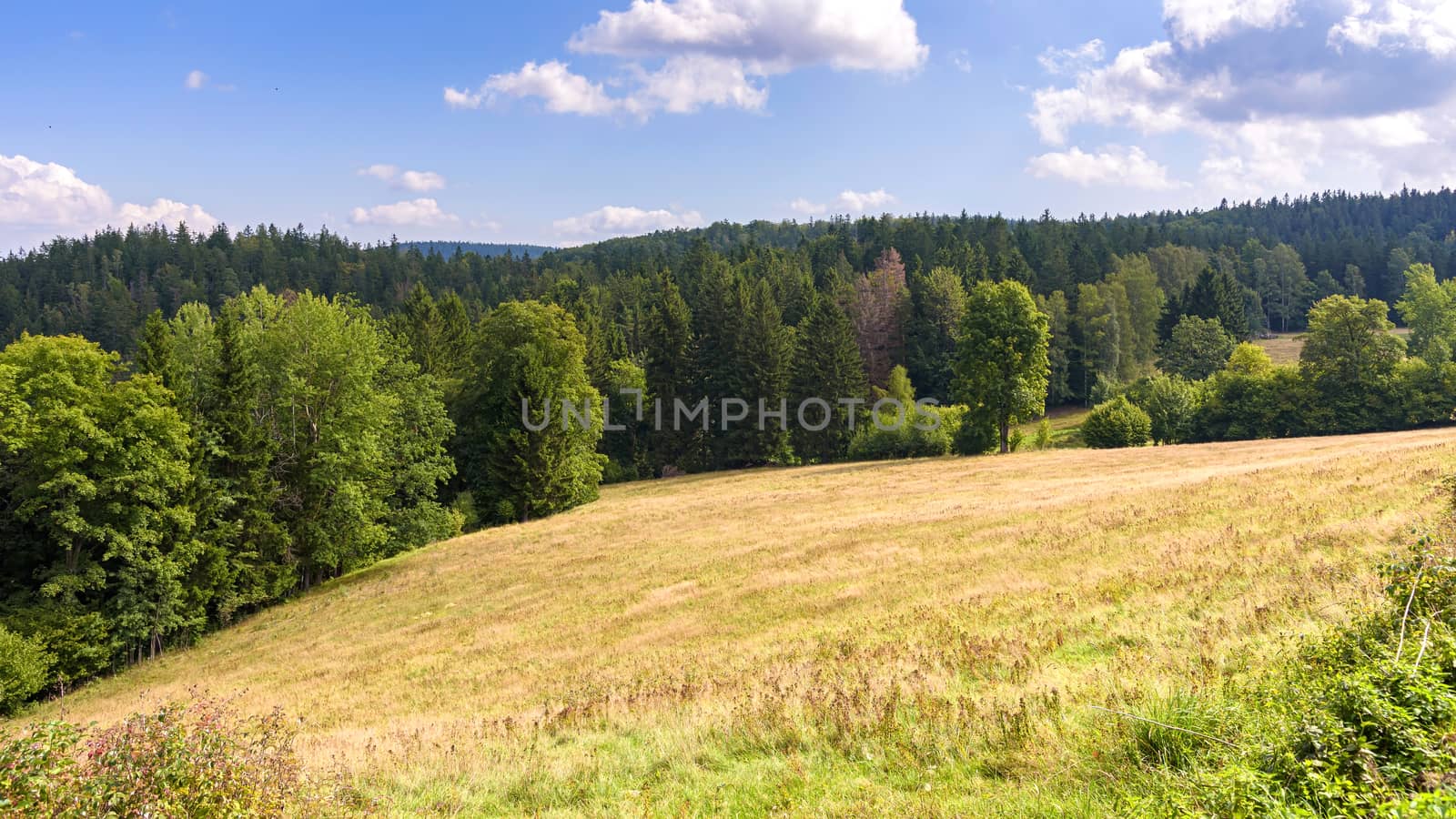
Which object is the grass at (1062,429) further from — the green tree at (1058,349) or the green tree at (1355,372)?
the green tree at (1355,372)

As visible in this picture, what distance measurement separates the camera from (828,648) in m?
14.5

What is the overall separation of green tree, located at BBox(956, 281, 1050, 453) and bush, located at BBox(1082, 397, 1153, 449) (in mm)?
10400

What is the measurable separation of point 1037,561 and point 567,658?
1214 centimetres

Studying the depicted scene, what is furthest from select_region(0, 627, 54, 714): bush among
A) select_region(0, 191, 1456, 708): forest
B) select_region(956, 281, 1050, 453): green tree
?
select_region(956, 281, 1050, 453): green tree

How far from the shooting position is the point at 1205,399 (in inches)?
2660

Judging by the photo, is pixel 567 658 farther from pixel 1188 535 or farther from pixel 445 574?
pixel 445 574

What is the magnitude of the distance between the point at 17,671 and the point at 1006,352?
183ft

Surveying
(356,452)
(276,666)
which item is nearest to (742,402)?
(356,452)

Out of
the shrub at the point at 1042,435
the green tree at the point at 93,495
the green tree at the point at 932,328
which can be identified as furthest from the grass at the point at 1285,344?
the green tree at the point at 93,495

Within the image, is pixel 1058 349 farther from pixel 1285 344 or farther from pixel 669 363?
pixel 1285 344

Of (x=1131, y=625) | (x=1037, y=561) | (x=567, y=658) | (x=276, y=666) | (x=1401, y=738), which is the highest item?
(x=1401, y=738)

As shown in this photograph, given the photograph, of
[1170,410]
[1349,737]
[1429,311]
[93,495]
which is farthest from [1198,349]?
[93,495]

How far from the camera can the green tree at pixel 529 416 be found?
160 feet

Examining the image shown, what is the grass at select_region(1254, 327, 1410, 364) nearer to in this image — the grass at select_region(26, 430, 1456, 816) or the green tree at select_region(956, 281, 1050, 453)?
the green tree at select_region(956, 281, 1050, 453)
